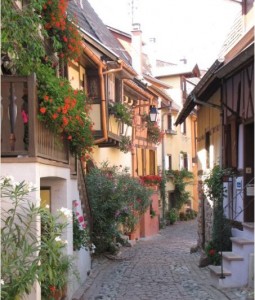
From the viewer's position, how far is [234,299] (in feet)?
28.3

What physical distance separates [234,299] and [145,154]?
17.6 metres

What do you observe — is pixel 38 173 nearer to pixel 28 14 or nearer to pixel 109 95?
pixel 28 14

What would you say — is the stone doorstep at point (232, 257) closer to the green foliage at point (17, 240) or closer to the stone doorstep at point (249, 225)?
the stone doorstep at point (249, 225)

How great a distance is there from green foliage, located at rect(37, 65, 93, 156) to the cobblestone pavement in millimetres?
2976

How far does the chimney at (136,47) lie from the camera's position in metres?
27.0

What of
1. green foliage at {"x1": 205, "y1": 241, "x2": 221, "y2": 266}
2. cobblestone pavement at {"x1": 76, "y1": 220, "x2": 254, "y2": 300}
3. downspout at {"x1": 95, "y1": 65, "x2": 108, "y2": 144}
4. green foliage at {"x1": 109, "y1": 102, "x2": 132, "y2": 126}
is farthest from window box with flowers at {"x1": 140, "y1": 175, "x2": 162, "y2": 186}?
green foliage at {"x1": 205, "y1": 241, "x2": 221, "y2": 266}

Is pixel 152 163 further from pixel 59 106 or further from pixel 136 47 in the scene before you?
pixel 59 106

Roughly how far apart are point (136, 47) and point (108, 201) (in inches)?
585

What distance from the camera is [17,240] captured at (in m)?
6.09

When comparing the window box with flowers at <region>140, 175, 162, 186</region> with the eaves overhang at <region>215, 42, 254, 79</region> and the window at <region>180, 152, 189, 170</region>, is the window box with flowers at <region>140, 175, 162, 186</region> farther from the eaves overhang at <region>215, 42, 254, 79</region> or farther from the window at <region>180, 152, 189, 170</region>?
the eaves overhang at <region>215, 42, 254, 79</region>

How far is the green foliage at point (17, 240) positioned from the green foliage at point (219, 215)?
18.4 ft

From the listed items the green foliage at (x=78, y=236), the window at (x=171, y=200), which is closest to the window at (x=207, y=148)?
the green foliage at (x=78, y=236)

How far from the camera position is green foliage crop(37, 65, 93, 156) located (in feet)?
23.8

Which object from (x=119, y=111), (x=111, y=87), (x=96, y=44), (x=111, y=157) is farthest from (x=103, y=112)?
(x=111, y=157)
